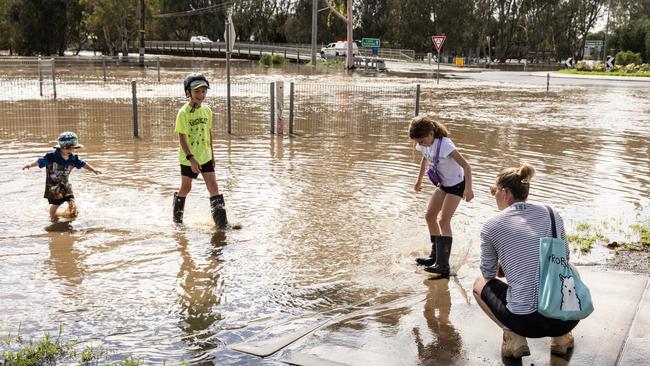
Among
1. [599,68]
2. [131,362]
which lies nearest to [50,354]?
[131,362]

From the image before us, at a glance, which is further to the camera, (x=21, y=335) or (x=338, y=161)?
(x=338, y=161)

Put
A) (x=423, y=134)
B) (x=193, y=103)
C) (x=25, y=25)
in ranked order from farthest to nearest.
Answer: (x=25, y=25)
(x=193, y=103)
(x=423, y=134)

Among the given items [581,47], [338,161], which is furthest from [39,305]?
[581,47]

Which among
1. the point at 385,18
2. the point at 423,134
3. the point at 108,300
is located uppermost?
the point at 385,18

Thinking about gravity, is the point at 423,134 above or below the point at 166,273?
above

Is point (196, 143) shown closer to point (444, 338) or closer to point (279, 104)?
point (444, 338)

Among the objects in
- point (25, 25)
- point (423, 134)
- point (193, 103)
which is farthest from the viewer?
point (25, 25)

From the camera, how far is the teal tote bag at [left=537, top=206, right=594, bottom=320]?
412 centimetres

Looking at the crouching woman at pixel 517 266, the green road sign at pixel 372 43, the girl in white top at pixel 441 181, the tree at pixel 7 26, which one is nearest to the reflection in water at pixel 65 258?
the girl in white top at pixel 441 181

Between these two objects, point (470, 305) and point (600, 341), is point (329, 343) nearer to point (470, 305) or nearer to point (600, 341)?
point (470, 305)

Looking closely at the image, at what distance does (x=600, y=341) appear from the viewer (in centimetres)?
478

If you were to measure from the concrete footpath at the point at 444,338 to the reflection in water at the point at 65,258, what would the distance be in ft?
7.31

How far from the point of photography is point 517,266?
429cm

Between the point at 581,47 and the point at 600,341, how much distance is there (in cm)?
10235
